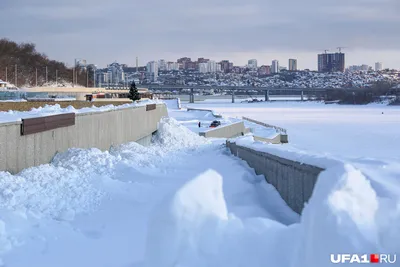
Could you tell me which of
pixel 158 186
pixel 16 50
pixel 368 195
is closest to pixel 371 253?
pixel 368 195

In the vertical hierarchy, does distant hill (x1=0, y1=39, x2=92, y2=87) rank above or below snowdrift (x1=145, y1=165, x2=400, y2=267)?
above

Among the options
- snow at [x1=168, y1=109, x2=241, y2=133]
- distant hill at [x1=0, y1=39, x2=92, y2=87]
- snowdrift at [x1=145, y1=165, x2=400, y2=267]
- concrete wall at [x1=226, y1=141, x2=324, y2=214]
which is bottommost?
snow at [x1=168, y1=109, x2=241, y2=133]

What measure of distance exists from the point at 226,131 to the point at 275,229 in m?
42.2

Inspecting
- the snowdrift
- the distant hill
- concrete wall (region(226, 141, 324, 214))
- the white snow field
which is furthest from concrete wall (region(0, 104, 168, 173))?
the distant hill

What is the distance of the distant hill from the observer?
5283 inches

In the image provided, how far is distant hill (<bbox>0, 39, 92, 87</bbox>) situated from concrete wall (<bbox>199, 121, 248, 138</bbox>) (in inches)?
3279

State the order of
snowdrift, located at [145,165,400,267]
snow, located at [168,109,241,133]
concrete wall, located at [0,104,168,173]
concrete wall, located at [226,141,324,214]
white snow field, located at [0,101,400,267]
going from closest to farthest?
snowdrift, located at [145,165,400,267] → white snow field, located at [0,101,400,267] → concrete wall, located at [226,141,324,214] → concrete wall, located at [0,104,168,173] → snow, located at [168,109,241,133]

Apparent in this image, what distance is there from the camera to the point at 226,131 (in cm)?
4809

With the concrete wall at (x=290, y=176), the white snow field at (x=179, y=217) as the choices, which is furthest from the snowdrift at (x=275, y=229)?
the concrete wall at (x=290, y=176)

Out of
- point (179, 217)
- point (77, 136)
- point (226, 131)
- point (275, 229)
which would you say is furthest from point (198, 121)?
point (179, 217)

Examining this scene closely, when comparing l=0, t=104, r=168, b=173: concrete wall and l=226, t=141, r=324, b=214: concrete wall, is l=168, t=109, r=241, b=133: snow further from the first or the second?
l=226, t=141, r=324, b=214: concrete wall

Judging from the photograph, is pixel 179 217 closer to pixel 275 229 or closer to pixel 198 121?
pixel 275 229

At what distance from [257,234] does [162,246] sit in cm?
94

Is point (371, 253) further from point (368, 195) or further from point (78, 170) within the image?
point (78, 170)
